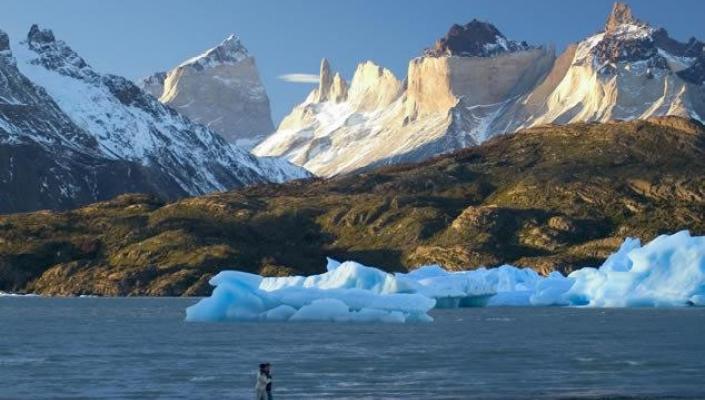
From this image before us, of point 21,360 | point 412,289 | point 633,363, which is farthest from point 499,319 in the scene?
point 21,360

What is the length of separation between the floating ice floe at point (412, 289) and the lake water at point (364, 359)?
8.32ft

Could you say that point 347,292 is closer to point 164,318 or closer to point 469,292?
point 164,318

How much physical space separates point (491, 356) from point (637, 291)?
9125 cm

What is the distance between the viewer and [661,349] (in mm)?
97688

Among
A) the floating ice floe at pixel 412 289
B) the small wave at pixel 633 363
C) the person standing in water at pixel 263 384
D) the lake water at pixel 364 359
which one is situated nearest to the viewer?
the person standing in water at pixel 263 384

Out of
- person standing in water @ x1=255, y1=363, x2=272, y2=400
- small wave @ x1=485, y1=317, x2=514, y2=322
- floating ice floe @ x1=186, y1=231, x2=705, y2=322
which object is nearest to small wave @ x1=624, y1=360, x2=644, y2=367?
person standing in water @ x1=255, y1=363, x2=272, y2=400

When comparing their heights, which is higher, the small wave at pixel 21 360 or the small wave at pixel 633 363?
the small wave at pixel 21 360

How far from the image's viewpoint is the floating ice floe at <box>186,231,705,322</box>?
136500 millimetres

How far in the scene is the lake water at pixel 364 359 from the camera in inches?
2692

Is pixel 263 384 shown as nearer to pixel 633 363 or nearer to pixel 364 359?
pixel 364 359

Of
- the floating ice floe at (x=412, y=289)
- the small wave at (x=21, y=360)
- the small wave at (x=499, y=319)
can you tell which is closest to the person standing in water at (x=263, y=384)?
the small wave at (x=21, y=360)

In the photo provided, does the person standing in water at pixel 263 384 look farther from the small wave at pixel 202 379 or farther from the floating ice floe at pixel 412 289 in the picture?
the floating ice floe at pixel 412 289

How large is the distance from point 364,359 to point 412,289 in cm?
6305

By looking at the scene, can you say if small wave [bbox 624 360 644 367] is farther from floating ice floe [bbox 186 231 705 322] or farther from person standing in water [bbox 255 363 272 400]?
floating ice floe [bbox 186 231 705 322]
